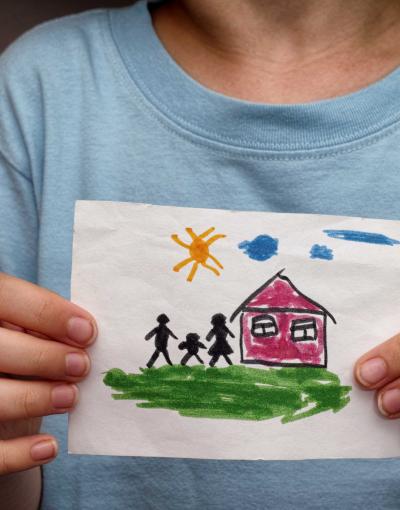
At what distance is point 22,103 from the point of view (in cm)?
59

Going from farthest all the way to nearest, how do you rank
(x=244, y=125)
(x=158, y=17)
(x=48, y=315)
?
(x=158, y=17) → (x=244, y=125) → (x=48, y=315)

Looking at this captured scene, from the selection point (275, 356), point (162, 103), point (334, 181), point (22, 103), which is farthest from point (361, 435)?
point (22, 103)

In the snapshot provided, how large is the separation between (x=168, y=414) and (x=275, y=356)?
9 cm

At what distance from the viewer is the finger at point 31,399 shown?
0.44 m

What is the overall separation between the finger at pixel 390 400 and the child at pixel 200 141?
0.35ft

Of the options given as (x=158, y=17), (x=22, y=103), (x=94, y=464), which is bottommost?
(x=94, y=464)

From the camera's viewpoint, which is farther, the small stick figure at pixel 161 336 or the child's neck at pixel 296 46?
the child's neck at pixel 296 46

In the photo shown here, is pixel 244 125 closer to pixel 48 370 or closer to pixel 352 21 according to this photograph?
pixel 352 21

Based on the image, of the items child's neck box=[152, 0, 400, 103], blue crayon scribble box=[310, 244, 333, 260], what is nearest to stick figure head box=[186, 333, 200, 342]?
blue crayon scribble box=[310, 244, 333, 260]

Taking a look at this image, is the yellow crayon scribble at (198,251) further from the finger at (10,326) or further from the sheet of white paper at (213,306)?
the finger at (10,326)

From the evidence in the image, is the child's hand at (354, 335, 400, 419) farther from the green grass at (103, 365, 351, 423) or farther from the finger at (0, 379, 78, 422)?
the finger at (0, 379, 78, 422)

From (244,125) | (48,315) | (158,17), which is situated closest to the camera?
(48,315)

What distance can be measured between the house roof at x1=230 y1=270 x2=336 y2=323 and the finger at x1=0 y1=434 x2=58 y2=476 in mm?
170

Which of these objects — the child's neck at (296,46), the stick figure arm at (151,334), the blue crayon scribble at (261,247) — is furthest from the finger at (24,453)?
the child's neck at (296,46)
